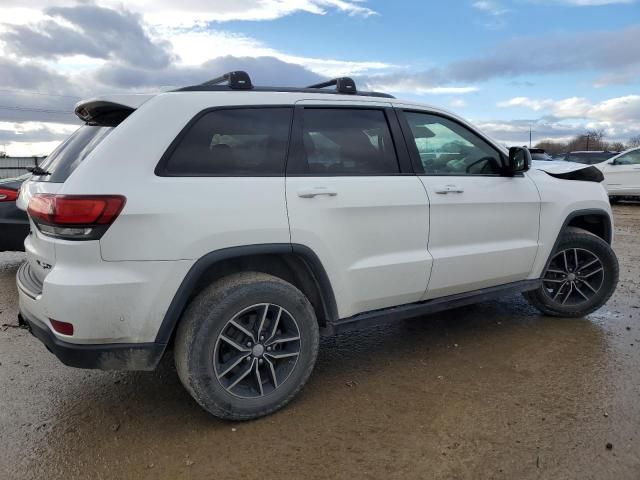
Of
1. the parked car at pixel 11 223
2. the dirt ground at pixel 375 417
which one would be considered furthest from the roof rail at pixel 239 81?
the parked car at pixel 11 223

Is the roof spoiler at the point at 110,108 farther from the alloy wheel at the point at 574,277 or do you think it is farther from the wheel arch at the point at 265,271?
the alloy wheel at the point at 574,277

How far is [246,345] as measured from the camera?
2.95m

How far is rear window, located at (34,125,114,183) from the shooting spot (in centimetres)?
287

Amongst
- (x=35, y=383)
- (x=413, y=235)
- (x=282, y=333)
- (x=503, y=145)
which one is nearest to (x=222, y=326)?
(x=282, y=333)

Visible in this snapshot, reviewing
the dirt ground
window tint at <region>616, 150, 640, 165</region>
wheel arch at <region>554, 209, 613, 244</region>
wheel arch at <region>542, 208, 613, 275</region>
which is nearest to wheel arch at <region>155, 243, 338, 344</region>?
the dirt ground

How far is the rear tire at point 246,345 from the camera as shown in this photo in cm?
278

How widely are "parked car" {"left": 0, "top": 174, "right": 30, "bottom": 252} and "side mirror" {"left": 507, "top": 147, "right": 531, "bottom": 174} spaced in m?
5.03

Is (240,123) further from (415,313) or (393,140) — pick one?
(415,313)

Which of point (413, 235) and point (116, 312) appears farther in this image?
point (413, 235)

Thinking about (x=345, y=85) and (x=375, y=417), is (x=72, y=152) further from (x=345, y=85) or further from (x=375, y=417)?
(x=375, y=417)

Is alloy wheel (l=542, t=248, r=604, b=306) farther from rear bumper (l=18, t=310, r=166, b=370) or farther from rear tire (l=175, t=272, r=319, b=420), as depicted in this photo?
rear bumper (l=18, t=310, r=166, b=370)

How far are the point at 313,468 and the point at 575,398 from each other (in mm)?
1772

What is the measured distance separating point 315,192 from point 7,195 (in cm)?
453

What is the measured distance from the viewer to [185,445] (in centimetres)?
279
